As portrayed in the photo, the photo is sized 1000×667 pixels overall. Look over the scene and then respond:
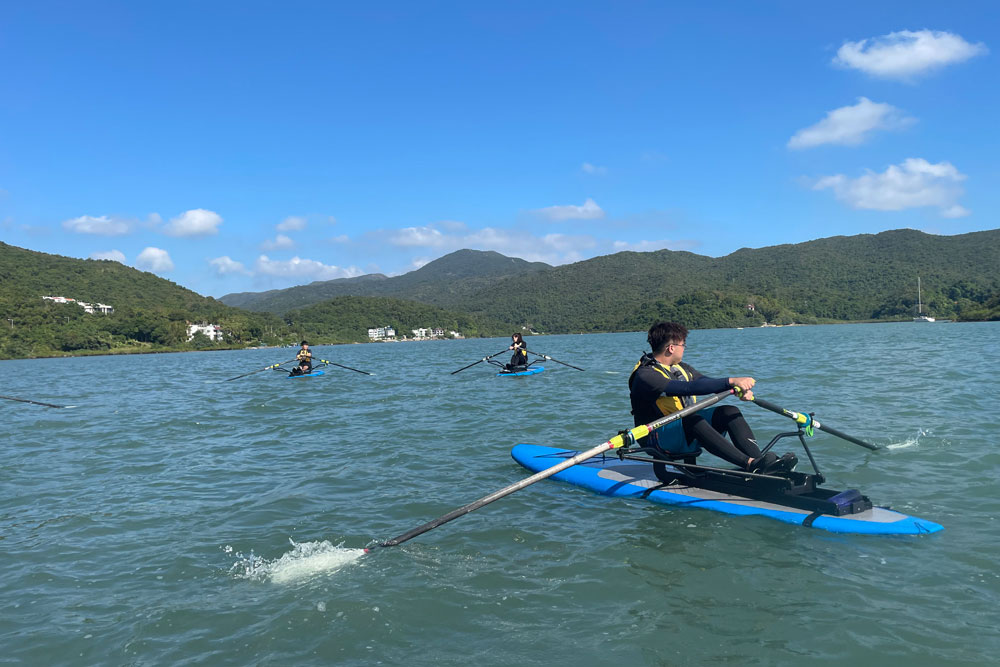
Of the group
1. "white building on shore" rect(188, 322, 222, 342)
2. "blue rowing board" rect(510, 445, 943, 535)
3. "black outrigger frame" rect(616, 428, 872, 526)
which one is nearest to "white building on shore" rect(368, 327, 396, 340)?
"white building on shore" rect(188, 322, 222, 342)

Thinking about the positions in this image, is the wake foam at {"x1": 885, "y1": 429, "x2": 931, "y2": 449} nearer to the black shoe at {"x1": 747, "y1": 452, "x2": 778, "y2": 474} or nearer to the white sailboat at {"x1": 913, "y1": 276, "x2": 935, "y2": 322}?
the black shoe at {"x1": 747, "y1": 452, "x2": 778, "y2": 474}

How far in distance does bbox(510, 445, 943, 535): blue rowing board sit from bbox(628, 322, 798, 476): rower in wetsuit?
542 mm

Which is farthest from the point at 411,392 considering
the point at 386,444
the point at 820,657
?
the point at 820,657

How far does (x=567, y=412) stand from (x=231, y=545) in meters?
10.4

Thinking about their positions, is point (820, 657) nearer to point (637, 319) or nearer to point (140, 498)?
point (140, 498)

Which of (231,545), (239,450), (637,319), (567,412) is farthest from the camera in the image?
(637,319)

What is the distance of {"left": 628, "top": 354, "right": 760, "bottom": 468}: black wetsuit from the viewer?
285 inches

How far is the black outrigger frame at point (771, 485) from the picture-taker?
6.73 metres

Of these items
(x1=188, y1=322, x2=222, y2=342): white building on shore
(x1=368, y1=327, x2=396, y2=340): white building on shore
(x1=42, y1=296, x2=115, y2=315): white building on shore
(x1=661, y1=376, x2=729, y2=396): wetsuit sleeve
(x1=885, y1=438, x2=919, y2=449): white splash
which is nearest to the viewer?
→ (x1=661, y1=376, x2=729, y2=396): wetsuit sleeve

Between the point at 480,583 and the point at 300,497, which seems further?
the point at 300,497

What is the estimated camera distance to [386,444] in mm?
12820

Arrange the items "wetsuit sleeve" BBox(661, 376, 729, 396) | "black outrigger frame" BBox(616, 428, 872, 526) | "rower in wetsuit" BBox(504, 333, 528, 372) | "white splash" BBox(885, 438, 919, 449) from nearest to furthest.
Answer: "black outrigger frame" BBox(616, 428, 872, 526) < "wetsuit sleeve" BBox(661, 376, 729, 396) < "white splash" BBox(885, 438, 919, 449) < "rower in wetsuit" BBox(504, 333, 528, 372)

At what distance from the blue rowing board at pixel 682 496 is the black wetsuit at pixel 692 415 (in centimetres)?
58

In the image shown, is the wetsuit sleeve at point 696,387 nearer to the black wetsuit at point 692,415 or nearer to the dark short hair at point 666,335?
the black wetsuit at point 692,415
